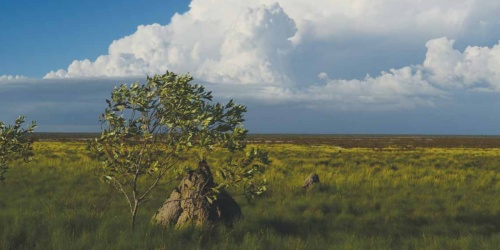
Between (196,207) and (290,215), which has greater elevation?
(196,207)

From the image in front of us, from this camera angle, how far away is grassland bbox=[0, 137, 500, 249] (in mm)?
9094

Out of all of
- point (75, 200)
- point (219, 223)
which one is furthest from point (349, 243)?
point (75, 200)

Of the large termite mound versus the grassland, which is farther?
the large termite mound

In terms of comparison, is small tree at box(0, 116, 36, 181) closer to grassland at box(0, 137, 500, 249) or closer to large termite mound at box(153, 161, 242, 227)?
grassland at box(0, 137, 500, 249)

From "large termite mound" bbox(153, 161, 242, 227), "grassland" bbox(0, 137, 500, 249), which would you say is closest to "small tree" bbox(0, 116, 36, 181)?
"grassland" bbox(0, 137, 500, 249)

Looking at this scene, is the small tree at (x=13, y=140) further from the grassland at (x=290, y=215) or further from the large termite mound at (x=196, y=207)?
the large termite mound at (x=196, y=207)

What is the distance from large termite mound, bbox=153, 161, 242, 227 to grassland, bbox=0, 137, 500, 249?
465mm

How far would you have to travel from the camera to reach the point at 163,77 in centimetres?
962

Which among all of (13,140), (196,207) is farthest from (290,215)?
(13,140)

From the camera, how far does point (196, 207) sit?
34.3 feet

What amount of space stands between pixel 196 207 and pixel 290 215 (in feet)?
12.1

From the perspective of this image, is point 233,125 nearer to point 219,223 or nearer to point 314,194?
point 219,223

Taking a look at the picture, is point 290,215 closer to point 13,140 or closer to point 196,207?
point 196,207

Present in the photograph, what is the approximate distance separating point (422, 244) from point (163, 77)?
6.97 metres
